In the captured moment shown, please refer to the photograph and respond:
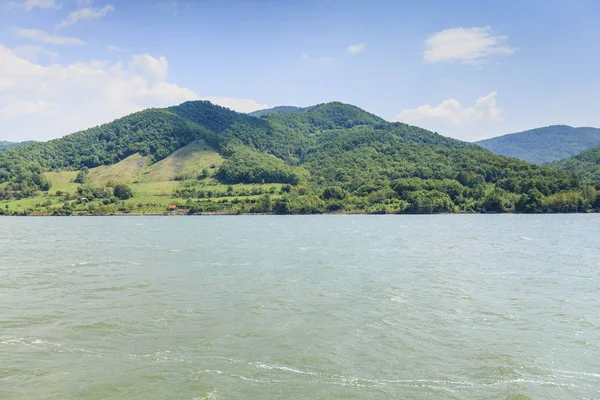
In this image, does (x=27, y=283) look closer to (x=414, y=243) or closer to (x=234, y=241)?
(x=234, y=241)

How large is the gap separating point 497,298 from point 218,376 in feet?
69.1

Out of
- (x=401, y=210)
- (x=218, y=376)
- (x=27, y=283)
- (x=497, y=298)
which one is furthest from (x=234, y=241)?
(x=401, y=210)

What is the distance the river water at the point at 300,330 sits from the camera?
55.5 ft

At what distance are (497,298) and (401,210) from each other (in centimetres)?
16043

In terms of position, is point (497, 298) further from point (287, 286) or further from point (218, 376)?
point (218, 376)

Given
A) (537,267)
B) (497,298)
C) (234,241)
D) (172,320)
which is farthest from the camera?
(234,241)

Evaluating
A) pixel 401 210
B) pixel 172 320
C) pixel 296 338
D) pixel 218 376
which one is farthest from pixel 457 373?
pixel 401 210

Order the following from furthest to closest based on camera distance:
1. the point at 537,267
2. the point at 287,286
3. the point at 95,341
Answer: the point at 537,267 < the point at 287,286 < the point at 95,341

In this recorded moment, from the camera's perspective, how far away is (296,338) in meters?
22.2

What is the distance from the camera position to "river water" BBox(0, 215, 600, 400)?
16922 millimetres

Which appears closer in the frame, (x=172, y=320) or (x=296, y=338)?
(x=296, y=338)

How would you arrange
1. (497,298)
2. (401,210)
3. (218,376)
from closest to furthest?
1. (218,376)
2. (497,298)
3. (401,210)

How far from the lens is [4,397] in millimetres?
15758

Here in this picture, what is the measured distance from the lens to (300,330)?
23578mm
